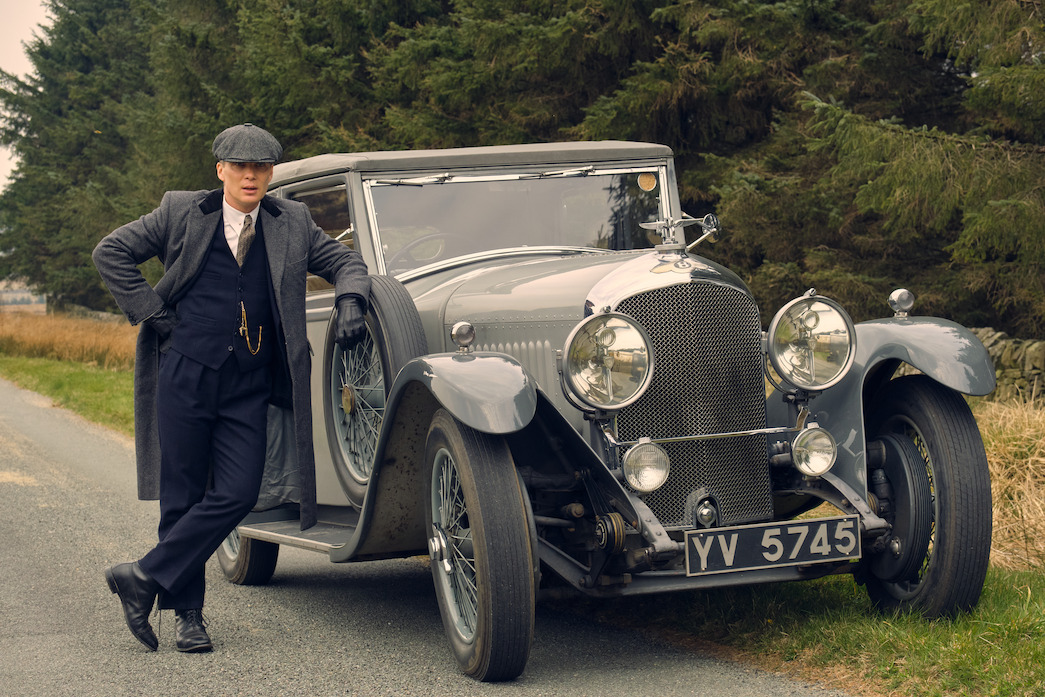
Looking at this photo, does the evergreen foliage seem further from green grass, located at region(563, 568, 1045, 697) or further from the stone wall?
green grass, located at region(563, 568, 1045, 697)

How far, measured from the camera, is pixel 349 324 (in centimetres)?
416

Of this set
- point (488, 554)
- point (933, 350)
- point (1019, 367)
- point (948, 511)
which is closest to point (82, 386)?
point (1019, 367)

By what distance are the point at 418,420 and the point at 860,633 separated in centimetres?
171

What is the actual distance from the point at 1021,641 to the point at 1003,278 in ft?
23.6

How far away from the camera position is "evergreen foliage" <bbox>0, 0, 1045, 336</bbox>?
923cm

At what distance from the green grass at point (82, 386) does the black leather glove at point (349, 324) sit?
27.9ft

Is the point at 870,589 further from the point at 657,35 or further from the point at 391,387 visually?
the point at 657,35

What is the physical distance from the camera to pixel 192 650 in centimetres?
429

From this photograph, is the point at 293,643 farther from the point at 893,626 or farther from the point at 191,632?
the point at 893,626

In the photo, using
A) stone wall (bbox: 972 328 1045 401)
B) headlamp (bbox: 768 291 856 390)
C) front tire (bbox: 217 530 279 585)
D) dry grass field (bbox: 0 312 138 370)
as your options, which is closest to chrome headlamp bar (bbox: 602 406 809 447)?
headlamp (bbox: 768 291 856 390)

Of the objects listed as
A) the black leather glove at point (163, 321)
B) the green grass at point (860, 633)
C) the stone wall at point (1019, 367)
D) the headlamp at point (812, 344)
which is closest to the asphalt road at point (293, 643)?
the green grass at point (860, 633)

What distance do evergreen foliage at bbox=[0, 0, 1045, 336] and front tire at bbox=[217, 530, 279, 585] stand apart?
600 cm

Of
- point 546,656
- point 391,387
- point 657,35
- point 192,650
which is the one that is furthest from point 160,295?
point 657,35

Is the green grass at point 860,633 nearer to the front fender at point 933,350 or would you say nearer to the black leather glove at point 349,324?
the front fender at point 933,350
